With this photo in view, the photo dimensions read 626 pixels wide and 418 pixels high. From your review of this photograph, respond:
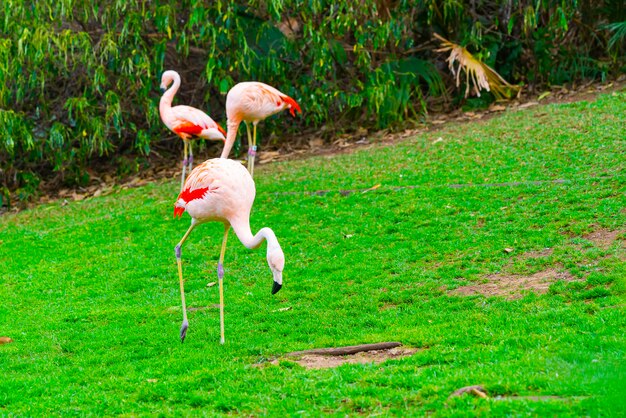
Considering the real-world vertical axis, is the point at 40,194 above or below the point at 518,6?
below

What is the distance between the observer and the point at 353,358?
6098mm

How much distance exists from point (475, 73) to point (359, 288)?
7497 mm

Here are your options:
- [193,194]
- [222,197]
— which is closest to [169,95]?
[193,194]

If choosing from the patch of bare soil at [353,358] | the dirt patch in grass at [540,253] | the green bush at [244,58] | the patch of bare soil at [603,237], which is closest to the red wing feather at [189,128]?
the green bush at [244,58]

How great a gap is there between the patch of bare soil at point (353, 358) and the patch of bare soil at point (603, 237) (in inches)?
106

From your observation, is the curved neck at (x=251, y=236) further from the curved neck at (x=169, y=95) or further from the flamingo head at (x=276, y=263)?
the curved neck at (x=169, y=95)

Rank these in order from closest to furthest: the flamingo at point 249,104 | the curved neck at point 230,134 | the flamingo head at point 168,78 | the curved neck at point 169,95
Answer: the curved neck at point 230,134 < the flamingo at point 249,104 < the curved neck at point 169,95 < the flamingo head at point 168,78

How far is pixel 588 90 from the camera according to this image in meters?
14.5

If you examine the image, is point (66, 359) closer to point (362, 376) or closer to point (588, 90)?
point (362, 376)

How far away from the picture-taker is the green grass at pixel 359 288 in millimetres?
5367

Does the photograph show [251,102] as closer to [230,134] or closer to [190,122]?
[230,134]

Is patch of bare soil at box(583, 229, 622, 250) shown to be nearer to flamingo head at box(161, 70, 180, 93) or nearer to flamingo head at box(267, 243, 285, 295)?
flamingo head at box(267, 243, 285, 295)

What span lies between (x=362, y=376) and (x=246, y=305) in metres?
2.48

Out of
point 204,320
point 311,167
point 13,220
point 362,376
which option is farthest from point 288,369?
point 13,220
